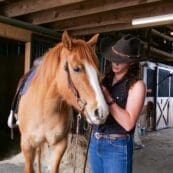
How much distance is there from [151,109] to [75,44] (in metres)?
6.99

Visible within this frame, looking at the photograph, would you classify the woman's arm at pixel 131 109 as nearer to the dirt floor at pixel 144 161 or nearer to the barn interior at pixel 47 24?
the barn interior at pixel 47 24

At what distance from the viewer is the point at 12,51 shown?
542 cm

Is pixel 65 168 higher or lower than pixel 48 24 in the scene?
lower

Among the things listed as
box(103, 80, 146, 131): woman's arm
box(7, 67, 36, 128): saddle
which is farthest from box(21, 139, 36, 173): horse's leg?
box(103, 80, 146, 131): woman's arm

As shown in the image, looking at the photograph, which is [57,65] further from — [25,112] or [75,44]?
[25,112]

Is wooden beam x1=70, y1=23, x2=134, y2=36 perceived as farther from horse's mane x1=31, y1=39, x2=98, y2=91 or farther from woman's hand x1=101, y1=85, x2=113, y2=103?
woman's hand x1=101, y1=85, x2=113, y2=103

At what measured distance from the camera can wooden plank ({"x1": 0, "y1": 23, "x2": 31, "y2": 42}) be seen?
415cm

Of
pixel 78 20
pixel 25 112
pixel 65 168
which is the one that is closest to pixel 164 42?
pixel 78 20

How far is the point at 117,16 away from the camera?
428cm

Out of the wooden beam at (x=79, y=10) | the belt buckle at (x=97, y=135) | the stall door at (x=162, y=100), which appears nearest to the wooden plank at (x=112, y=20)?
the wooden beam at (x=79, y=10)

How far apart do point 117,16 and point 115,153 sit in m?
2.82

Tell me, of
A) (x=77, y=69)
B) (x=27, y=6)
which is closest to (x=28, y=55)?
(x=27, y=6)

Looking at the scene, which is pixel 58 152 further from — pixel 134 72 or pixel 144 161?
pixel 144 161

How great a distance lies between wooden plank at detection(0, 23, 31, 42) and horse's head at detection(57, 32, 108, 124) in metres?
2.27
